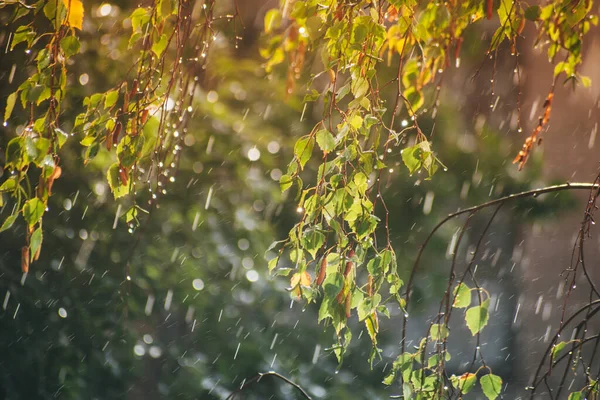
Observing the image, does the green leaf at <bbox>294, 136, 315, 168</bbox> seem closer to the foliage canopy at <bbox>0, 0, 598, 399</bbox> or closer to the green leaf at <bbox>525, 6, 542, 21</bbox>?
the foliage canopy at <bbox>0, 0, 598, 399</bbox>

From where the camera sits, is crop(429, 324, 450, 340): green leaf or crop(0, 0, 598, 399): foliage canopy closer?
crop(0, 0, 598, 399): foliage canopy

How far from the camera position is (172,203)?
111 inches

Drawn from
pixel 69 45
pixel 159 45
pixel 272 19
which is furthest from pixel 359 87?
pixel 69 45

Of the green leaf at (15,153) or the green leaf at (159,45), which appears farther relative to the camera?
the green leaf at (159,45)

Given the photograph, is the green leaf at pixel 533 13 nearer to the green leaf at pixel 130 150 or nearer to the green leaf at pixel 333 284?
the green leaf at pixel 333 284

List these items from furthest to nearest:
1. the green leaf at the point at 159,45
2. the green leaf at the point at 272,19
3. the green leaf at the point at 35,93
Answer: the green leaf at the point at 159,45 < the green leaf at the point at 35,93 < the green leaf at the point at 272,19

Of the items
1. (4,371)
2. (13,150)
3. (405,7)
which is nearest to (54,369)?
(4,371)

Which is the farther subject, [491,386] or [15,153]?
[491,386]

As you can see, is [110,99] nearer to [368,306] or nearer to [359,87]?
[359,87]

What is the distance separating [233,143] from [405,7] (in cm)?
193

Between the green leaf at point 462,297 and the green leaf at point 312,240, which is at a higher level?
Result: the green leaf at point 312,240

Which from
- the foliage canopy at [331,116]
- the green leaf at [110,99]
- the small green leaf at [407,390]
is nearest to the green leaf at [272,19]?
the foliage canopy at [331,116]

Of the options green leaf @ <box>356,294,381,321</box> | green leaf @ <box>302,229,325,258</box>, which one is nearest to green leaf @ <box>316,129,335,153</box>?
green leaf @ <box>302,229,325,258</box>

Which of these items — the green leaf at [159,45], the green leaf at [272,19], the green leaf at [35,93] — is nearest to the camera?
the green leaf at [272,19]
